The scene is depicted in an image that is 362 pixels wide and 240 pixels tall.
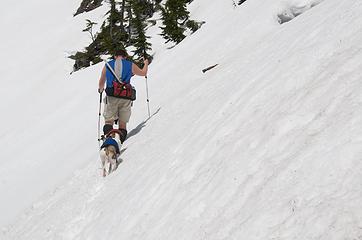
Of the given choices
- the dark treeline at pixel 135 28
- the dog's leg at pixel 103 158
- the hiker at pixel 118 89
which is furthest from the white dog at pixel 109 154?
the dark treeline at pixel 135 28

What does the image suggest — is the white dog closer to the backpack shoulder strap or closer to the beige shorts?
the beige shorts

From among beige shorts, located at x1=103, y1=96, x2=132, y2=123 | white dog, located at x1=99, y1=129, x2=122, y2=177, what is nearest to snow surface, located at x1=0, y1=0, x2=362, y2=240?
white dog, located at x1=99, y1=129, x2=122, y2=177

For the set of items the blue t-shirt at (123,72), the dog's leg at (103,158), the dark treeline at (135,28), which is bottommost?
the dark treeline at (135,28)

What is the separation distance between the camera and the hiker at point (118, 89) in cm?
1098

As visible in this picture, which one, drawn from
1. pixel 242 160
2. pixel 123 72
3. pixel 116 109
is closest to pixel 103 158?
pixel 116 109

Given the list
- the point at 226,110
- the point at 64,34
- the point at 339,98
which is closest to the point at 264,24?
the point at 226,110

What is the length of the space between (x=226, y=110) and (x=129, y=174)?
237cm

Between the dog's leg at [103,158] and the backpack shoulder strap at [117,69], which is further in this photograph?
the backpack shoulder strap at [117,69]

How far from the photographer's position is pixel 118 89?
36.4ft

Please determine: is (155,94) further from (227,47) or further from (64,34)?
(64,34)

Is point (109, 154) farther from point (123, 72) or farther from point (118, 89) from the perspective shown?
point (123, 72)

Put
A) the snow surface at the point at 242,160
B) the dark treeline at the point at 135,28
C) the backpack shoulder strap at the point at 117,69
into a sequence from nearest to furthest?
the snow surface at the point at 242,160, the backpack shoulder strap at the point at 117,69, the dark treeline at the point at 135,28

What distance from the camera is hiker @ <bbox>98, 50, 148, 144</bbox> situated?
11.0 metres

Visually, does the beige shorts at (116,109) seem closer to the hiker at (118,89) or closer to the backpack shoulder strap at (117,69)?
→ the hiker at (118,89)
